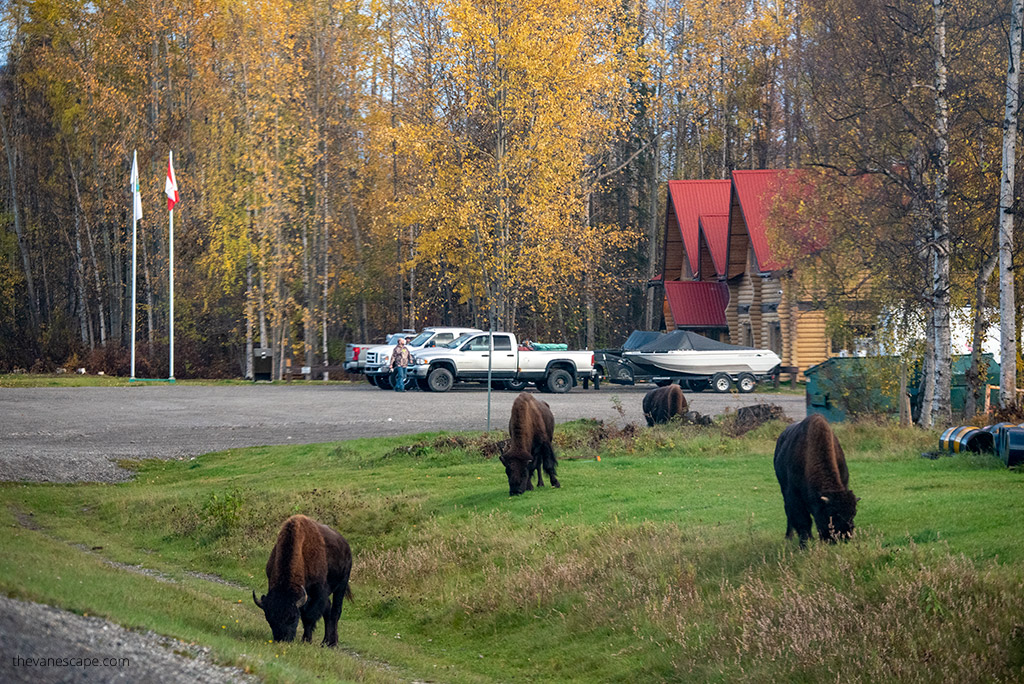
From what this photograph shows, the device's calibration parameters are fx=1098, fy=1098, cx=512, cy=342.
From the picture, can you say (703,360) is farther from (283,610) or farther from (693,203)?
(283,610)

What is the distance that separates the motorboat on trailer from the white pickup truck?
2280 millimetres

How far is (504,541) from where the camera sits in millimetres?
14203

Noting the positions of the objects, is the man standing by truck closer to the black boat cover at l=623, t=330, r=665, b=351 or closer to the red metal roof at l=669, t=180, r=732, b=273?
the black boat cover at l=623, t=330, r=665, b=351

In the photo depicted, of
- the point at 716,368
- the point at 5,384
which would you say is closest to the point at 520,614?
the point at 716,368

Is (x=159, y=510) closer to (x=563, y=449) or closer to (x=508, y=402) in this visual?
(x=563, y=449)

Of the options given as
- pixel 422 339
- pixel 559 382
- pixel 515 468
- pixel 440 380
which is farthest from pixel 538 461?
pixel 422 339

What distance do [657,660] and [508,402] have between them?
24.8 meters

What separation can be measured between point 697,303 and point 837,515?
38849mm

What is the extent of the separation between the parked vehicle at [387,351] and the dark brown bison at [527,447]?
2266 cm

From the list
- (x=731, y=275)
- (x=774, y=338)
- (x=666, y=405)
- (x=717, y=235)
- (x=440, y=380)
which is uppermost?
(x=717, y=235)

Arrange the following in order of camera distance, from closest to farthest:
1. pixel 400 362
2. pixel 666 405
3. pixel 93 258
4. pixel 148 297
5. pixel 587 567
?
pixel 587 567 → pixel 666 405 → pixel 400 362 → pixel 148 297 → pixel 93 258

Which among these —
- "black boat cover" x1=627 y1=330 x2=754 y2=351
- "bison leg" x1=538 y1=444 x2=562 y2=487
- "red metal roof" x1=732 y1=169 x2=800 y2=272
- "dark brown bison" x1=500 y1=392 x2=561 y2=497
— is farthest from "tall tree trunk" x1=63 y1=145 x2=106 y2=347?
"bison leg" x1=538 y1=444 x2=562 y2=487

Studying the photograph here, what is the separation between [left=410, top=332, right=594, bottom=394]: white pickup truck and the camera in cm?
3959

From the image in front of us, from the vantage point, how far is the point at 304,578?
10203 millimetres
